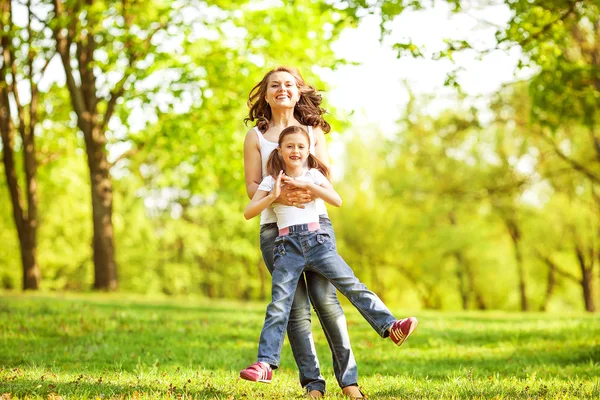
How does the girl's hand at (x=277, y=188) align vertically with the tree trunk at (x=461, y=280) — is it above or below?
above

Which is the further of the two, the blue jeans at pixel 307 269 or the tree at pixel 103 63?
the tree at pixel 103 63

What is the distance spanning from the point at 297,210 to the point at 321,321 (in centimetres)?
85

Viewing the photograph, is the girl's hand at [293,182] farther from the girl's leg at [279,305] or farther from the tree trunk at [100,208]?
the tree trunk at [100,208]

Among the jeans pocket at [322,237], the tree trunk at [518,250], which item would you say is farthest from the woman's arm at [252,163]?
the tree trunk at [518,250]

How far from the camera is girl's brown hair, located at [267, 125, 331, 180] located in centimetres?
482

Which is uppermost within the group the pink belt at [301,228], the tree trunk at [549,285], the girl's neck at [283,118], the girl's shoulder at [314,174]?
the girl's neck at [283,118]

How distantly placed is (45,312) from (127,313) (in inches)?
45.8

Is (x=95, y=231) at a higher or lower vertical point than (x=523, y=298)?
higher

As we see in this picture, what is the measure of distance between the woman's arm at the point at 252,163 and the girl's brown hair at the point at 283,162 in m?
0.13

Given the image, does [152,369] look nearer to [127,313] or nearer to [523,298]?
[127,313]

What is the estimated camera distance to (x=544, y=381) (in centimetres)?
563

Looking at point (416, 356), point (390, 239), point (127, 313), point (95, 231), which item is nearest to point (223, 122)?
point (95, 231)

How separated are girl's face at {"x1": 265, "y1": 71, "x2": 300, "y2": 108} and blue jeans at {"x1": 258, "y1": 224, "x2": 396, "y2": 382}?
3.19 feet

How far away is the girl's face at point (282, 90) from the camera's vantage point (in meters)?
5.07
